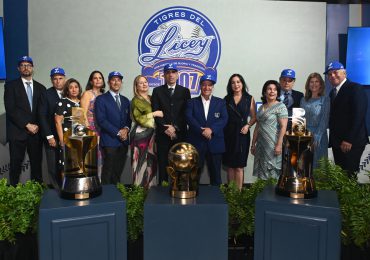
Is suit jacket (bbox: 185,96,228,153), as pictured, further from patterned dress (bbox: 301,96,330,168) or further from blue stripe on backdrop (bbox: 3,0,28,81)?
blue stripe on backdrop (bbox: 3,0,28,81)

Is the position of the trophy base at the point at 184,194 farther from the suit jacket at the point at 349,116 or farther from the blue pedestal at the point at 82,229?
the suit jacket at the point at 349,116

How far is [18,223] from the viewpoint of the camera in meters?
1.87

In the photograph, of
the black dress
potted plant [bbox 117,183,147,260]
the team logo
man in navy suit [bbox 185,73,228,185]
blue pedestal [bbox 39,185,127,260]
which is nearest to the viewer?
blue pedestal [bbox 39,185,127,260]

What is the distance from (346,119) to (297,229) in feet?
9.71

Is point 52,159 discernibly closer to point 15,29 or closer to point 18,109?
point 18,109

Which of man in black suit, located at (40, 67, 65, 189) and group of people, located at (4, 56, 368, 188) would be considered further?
man in black suit, located at (40, 67, 65, 189)

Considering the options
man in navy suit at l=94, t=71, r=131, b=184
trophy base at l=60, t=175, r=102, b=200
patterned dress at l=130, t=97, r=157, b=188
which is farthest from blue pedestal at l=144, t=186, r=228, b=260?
A: patterned dress at l=130, t=97, r=157, b=188

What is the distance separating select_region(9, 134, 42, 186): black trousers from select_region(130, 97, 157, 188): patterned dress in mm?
1121

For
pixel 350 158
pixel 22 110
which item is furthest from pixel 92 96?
pixel 350 158

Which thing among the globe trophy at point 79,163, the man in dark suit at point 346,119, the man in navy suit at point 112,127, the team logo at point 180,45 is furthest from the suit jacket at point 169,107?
the globe trophy at point 79,163

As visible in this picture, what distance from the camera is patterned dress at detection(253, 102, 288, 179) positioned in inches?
171

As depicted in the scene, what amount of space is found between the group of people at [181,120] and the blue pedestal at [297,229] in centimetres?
273

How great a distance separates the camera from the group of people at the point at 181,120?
432 centimetres

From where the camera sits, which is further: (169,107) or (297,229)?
(169,107)
